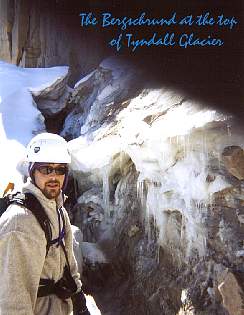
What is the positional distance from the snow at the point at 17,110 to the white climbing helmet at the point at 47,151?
316cm

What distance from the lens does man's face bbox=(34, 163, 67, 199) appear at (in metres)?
1.43

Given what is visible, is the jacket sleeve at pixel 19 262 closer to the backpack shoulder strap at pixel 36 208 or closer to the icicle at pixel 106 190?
the backpack shoulder strap at pixel 36 208

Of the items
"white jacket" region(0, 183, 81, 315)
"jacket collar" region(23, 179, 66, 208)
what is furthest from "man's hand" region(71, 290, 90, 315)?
"jacket collar" region(23, 179, 66, 208)

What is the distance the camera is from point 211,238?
3.06 metres

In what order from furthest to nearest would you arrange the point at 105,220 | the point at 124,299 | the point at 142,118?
the point at 105,220
the point at 142,118
the point at 124,299

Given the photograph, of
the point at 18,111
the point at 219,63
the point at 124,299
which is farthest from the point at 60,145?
the point at 18,111

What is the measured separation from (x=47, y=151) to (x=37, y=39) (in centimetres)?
766

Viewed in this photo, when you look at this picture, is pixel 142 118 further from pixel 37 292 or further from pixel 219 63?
pixel 37 292

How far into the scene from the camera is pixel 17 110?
6473 millimetres

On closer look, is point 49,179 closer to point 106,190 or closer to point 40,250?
point 40,250

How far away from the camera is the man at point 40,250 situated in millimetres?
1249

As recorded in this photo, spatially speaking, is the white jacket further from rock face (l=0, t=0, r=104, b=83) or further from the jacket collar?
rock face (l=0, t=0, r=104, b=83)

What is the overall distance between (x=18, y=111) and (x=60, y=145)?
16.9ft

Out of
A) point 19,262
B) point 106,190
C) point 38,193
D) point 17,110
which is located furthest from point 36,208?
point 17,110
